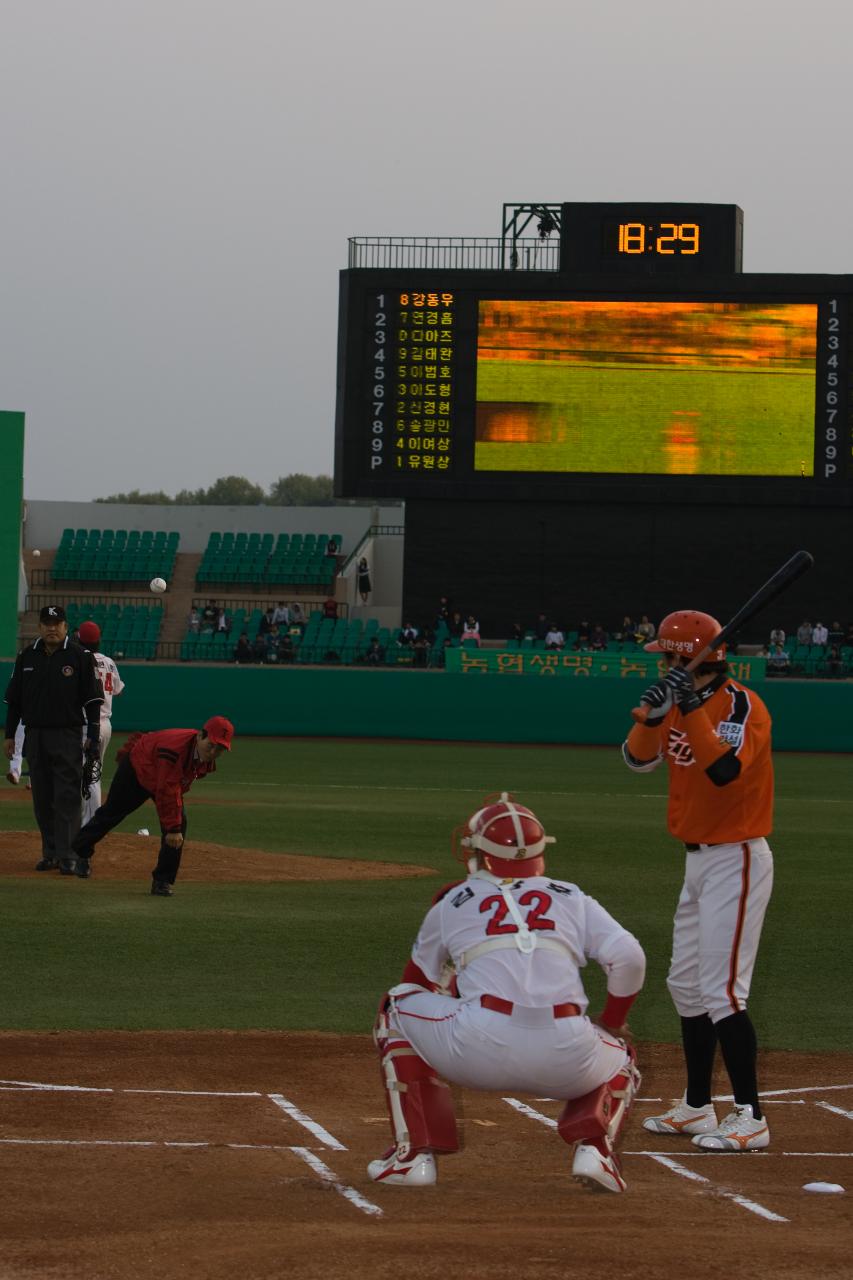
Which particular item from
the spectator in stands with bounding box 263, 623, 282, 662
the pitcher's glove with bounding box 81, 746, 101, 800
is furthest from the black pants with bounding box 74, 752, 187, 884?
the spectator in stands with bounding box 263, 623, 282, 662

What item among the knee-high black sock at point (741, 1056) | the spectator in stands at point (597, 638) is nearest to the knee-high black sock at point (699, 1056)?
the knee-high black sock at point (741, 1056)

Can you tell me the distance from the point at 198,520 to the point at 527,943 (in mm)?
47491

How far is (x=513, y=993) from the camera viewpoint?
5844 mm

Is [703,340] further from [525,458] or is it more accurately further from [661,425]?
[525,458]

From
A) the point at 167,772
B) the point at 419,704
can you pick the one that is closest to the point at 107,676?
the point at 167,772

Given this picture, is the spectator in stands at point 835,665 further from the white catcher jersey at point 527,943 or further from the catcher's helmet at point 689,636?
the white catcher jersey at point 527,943

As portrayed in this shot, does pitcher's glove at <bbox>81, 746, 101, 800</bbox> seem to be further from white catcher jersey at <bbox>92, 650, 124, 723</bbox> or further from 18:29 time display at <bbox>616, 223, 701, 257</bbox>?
18:29 time display at <bbox>616, 223, 701, 257</bbox>

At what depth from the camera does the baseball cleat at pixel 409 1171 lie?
593cm

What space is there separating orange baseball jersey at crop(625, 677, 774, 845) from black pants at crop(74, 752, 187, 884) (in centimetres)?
658

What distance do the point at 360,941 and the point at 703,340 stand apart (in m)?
24.6

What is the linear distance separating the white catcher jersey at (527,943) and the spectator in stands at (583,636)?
3173 cm

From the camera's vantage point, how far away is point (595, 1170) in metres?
5.82

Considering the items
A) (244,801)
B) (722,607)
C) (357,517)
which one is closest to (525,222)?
(722,607)

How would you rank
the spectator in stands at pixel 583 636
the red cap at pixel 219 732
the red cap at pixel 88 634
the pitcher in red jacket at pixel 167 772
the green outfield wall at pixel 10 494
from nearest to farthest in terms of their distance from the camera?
the red cap at pixel 219 732
the pitcher in red jacket at pixel 167 772
the red cap at pixel 88 634
the spectator in stands at pixel 583 636
the green outfield wall at pixel 10 494
